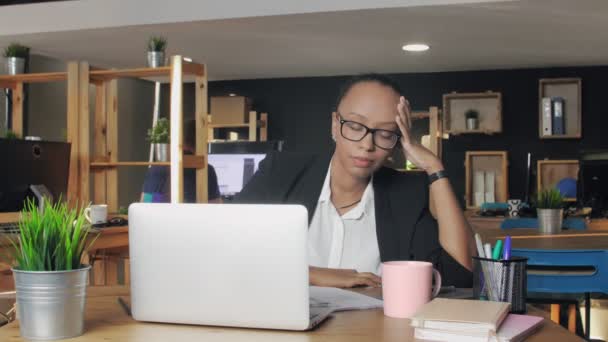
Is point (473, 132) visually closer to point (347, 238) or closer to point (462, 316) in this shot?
point (347, 238)

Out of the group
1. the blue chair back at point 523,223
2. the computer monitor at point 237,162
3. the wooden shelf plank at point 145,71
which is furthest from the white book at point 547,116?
the wooden shelf plank at point 145,71

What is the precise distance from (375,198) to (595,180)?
272cm

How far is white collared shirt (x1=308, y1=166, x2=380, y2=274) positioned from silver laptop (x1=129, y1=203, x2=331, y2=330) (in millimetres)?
628

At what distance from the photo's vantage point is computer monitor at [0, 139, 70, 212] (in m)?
2.68

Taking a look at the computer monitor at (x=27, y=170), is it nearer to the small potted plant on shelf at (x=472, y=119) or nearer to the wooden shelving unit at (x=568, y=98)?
the small potted plant on shelf at (x=472, y=119)

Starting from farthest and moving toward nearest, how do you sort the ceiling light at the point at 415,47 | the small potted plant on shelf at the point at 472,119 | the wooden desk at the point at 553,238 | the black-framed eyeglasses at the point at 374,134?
the small potted plant on shelf at the point at 472,119 → the ceiling light at the point at 415,47 → the wooden desk at the point at 553,238 → the black-framed eyeglasses at the point at 374,134

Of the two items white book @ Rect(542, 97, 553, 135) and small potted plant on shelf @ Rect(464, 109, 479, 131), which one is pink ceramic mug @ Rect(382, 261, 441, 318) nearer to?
small potted plant on shelf @ Rect(464, 109, 479, 131)

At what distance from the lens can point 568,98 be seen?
6949mm

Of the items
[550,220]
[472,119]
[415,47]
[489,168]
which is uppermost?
[415,47]

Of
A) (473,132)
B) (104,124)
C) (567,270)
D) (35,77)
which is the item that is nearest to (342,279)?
(567,270)

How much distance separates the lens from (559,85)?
6.99 meters

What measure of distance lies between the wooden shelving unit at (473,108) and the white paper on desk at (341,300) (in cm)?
600

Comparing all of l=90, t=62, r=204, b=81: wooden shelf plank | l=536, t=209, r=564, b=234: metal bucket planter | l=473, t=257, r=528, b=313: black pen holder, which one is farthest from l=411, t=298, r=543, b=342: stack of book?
l=90, t=62, r=204, b=81: wooden shelf plank

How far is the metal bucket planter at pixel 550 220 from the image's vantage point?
307 centimetres
